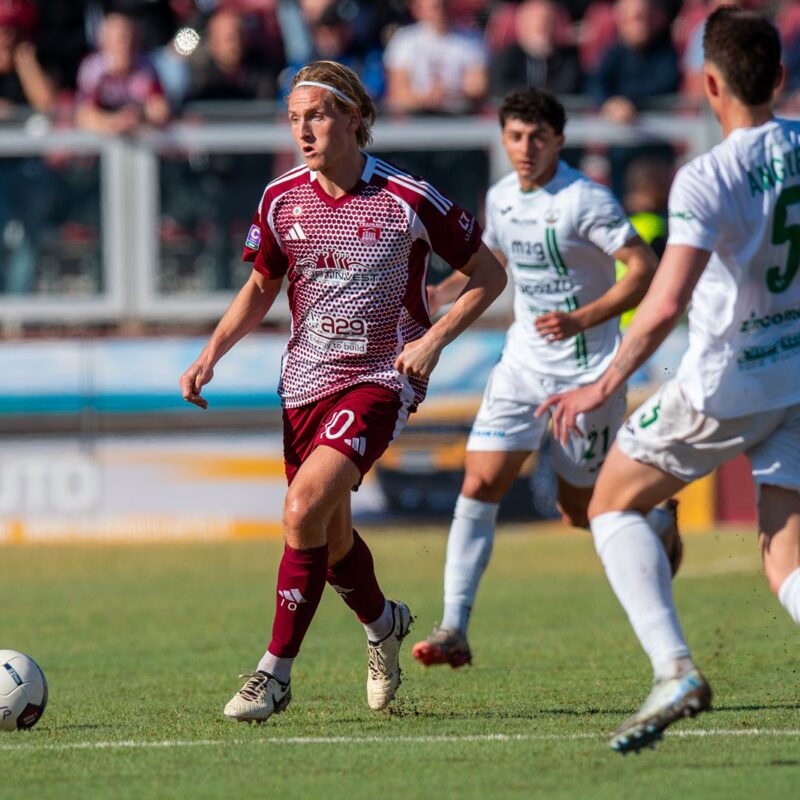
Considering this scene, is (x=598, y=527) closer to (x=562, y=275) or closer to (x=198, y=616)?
(x=562, y=275)

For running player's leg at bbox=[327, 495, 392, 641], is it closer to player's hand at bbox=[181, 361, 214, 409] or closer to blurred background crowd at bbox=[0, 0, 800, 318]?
player's hand at bbox=[181, 361, 214, 409]

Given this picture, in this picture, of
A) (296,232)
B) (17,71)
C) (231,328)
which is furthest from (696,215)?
(17,71)

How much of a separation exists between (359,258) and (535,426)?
5.76 feet

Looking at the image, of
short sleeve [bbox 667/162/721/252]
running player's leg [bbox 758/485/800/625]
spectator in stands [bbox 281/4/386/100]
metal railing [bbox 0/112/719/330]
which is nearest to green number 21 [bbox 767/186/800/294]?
short sleeve [bbox 667/162/721/252]

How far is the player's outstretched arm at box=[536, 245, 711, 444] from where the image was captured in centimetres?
485

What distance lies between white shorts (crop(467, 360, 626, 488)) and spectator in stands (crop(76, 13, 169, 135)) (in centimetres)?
766

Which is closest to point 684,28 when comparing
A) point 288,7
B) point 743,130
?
point 288,7

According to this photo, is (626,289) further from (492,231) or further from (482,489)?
(482,489)

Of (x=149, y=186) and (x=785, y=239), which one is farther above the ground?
(x=785, y=239)

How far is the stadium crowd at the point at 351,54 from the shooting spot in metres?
15.1

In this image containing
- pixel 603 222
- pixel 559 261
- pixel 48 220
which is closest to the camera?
pixel 603 222

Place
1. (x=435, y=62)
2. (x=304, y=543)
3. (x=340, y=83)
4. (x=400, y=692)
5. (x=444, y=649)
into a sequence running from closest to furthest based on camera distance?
(x=304, y=543)
(x=340, y=83)
(x=400, y=692)
(x=444, y=649)
(x=435, y=62)

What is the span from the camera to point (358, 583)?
668 centimetres

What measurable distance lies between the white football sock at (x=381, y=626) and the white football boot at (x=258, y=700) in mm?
592
